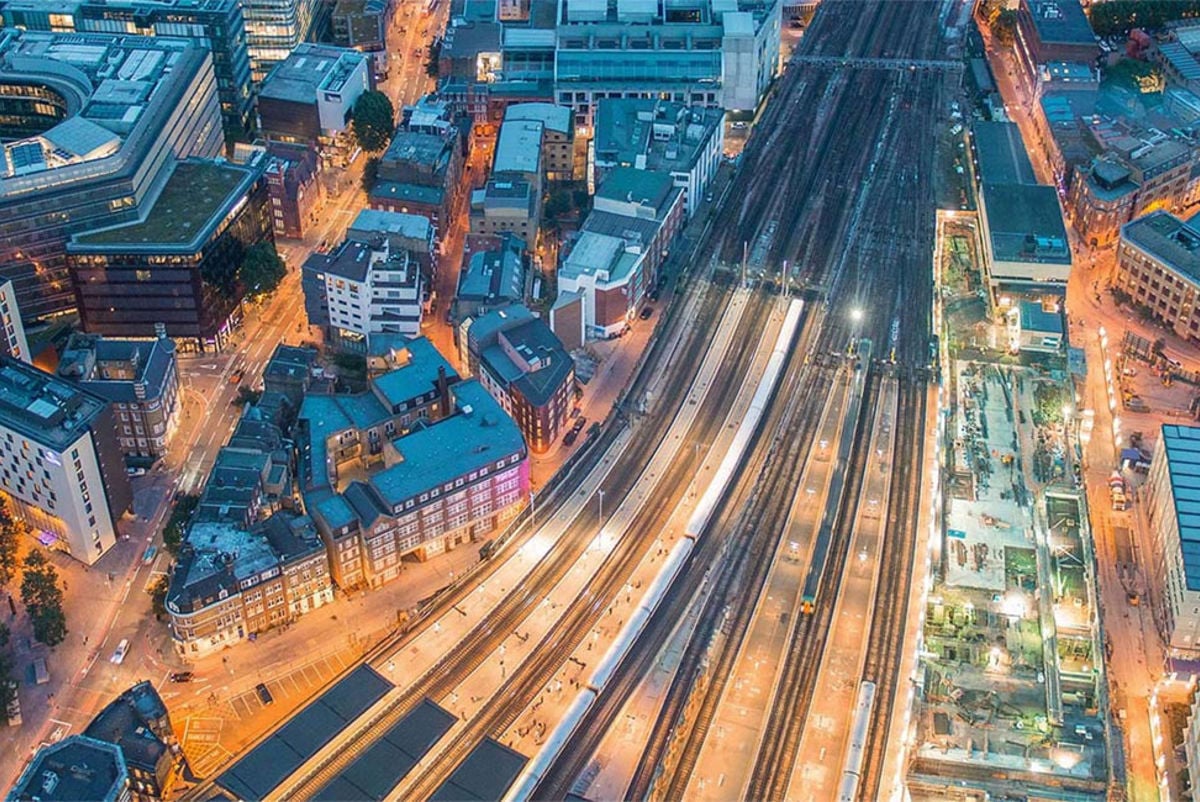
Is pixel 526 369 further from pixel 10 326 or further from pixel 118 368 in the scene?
pixel 10 326

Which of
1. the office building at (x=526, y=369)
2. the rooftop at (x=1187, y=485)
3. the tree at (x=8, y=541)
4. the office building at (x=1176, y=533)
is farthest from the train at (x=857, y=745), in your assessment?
the tree at (x=8, y=541)

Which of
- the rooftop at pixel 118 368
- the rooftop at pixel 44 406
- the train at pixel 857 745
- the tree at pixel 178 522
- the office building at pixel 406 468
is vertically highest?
the rooftop at pixel 44 406

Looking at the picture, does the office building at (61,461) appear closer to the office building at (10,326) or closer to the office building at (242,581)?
the office building at (10,326)

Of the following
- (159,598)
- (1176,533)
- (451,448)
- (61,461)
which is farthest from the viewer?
(451,448)

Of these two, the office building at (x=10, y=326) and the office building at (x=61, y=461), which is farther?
the office building at (x=10, y=326)

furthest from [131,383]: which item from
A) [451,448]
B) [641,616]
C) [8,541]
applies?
[641,616]

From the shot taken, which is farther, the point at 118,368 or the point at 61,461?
the point at 118,368

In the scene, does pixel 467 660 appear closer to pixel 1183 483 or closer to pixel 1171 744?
pixel 1171 744
